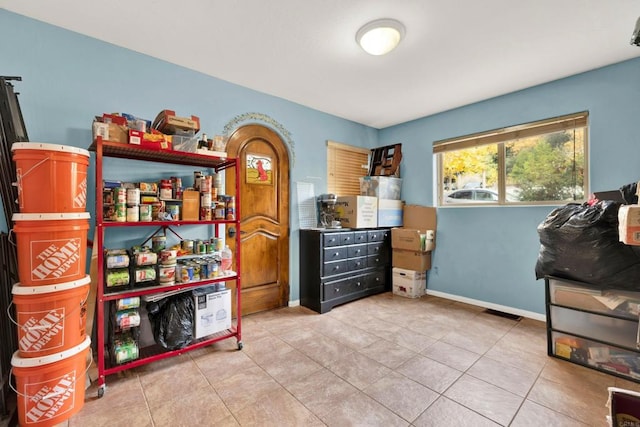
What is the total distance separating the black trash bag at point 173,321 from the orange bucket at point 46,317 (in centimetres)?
58

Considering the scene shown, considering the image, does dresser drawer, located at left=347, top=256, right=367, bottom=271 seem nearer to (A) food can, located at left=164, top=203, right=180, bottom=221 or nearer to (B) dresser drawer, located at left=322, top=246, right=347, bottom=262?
(B) dresser drawer, located at left=322, top=246, right=347, bottom=262

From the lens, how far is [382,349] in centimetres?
236

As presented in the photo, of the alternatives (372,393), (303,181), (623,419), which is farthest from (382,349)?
(303,181)

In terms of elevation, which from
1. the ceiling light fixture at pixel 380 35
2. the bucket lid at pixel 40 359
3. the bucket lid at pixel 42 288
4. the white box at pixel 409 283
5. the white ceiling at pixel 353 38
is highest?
the white ceiling at pixel 353 38

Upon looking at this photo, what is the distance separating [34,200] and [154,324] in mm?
1211

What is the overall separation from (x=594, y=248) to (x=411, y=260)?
79.1 inches

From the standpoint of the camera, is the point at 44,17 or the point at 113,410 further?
the point at 44,17

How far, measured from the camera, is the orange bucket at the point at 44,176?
151cm

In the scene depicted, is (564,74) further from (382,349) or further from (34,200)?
(34,200)

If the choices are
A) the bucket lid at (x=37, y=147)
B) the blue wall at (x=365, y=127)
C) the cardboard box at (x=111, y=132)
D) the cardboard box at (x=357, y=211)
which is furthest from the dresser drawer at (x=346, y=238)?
the bucket lid at (x=37, y=147)

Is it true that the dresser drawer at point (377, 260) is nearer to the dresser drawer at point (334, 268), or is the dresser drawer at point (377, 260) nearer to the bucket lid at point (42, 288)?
the dresser drawer at point (334, 268)

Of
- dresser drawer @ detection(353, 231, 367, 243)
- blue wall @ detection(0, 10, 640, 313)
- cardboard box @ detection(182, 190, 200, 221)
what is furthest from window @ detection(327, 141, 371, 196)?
cardboard box @ detection(182, 190, 200, 221)

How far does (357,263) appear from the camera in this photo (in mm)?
3637

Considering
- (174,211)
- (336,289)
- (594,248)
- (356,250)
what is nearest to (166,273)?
(174,211)
